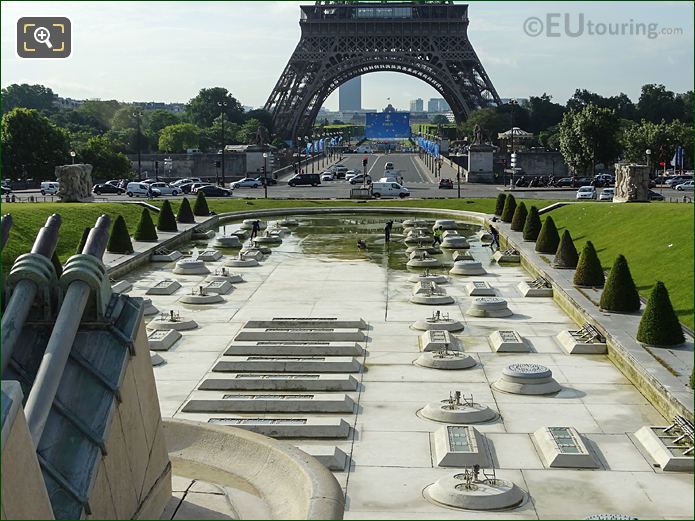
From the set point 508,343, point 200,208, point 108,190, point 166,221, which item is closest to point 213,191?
point 108,190

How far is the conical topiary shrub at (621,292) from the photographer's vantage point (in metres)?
27.0

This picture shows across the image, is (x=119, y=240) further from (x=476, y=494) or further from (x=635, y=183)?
(x=476, y=494)

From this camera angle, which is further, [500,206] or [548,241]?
[500,206]

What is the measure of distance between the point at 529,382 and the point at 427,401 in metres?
2.31

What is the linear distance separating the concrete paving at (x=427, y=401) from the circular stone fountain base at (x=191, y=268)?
5.93 feet

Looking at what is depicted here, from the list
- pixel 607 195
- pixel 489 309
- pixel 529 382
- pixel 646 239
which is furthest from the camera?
pixel 607 195

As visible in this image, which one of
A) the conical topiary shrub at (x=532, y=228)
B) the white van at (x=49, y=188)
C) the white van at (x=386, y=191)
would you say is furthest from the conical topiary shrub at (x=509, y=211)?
the white van at (x=49, y=188)

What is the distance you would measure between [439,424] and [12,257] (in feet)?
71.8

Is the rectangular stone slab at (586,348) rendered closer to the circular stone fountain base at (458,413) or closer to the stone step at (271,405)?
the circular stone fountain base at (458,413)

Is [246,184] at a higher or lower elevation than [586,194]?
lower

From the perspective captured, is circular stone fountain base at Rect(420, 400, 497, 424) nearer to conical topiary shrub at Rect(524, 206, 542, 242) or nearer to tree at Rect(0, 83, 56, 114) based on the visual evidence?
conical topiary shrub at Rect(524, 206, 542, 242)

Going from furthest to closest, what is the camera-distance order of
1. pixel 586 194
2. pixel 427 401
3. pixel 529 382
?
pixel 586 194 → pixel 529 382 → pixel 427 401

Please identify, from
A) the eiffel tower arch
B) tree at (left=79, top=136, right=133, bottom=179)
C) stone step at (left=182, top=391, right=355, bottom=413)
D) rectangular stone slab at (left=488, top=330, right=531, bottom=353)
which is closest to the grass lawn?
rectangular stone slab at (left=488, top=330, right=531, bottom=353)

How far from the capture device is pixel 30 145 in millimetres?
79625
